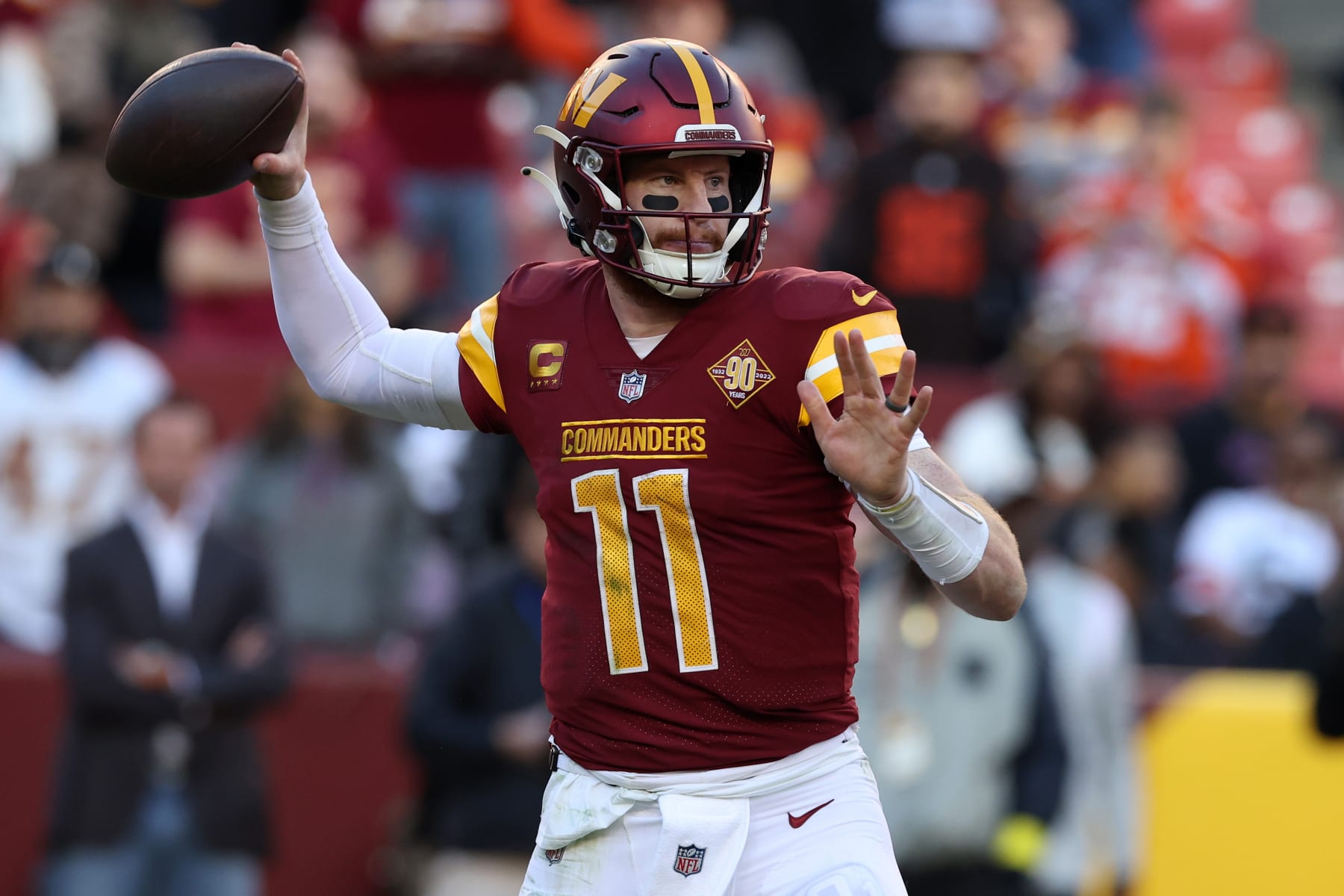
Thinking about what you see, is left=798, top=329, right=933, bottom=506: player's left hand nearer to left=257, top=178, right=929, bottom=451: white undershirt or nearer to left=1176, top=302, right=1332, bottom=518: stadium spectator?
left=257, top=178, right=929, bottom=451: white undershirt

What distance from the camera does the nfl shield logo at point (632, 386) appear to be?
3561mm

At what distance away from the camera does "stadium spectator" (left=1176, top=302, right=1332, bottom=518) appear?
8938mm

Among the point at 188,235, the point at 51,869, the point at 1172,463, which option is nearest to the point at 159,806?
the point at 51,869

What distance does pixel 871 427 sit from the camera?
3293 millimetres

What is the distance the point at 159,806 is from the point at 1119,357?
5.01 m

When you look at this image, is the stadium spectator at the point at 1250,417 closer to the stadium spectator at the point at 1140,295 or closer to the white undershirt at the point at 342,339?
the stadium spectator at the point at 1140,295

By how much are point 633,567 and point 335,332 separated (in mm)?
799

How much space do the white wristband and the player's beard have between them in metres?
5.03

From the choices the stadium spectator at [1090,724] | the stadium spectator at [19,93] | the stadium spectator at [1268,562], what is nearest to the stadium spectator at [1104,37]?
the stadium spectator at [1268,562]

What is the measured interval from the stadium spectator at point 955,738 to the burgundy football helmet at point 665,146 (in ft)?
9.68

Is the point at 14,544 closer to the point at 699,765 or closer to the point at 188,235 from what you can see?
the point at 188,235

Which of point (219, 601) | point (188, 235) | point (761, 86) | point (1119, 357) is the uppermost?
point (761, 86)

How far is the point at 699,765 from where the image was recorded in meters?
3.54

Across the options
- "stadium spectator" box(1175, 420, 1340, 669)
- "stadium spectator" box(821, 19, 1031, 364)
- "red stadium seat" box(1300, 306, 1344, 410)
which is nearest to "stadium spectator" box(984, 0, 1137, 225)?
"stadium spectator" box(821, 19, 1031, 364)
